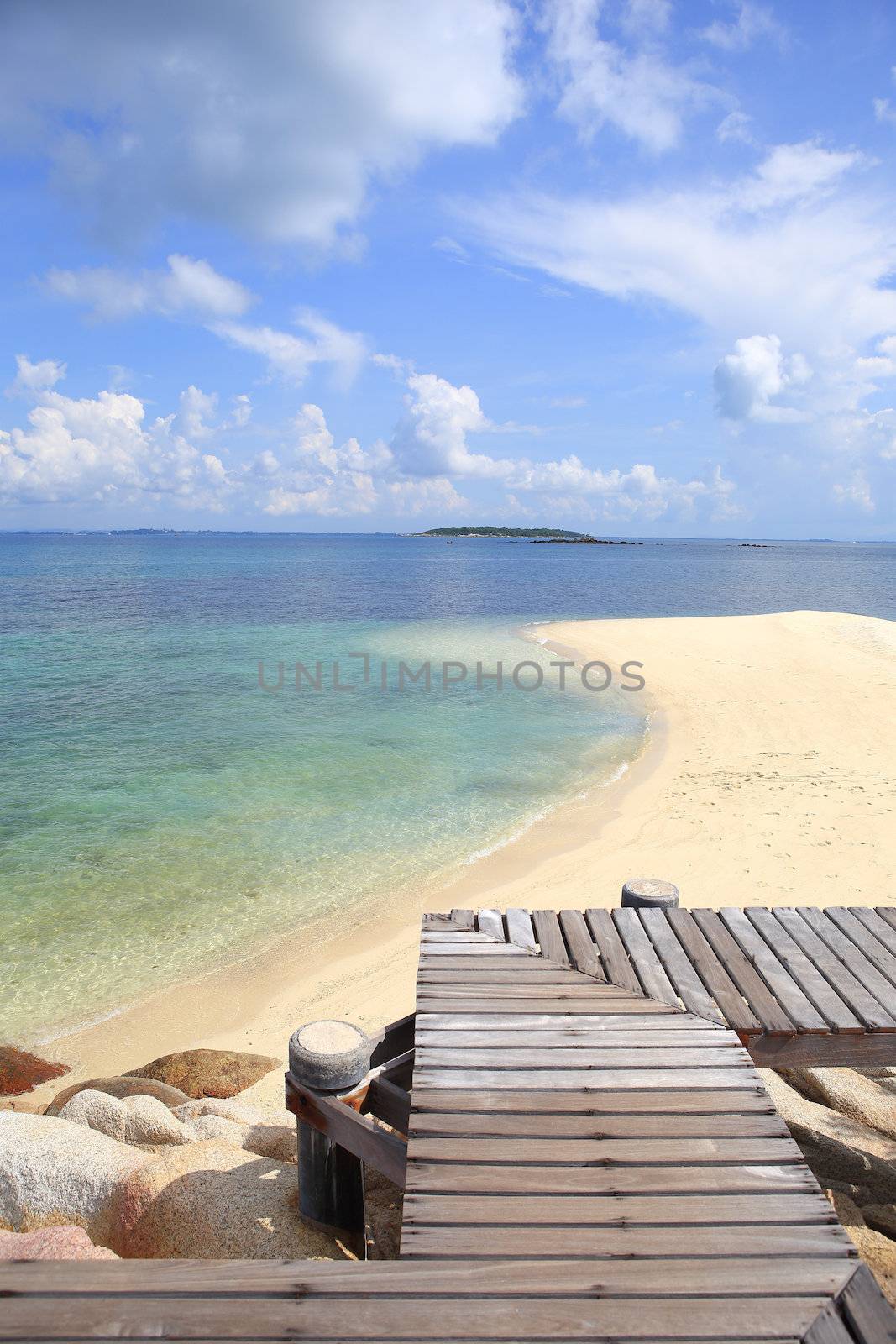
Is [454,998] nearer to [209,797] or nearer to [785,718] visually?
[209,797]

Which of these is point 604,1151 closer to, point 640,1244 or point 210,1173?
point 640,1244

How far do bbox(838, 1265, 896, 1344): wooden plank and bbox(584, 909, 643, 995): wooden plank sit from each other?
→ 227cm

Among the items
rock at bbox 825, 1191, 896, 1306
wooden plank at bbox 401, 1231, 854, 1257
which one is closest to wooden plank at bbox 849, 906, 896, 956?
rock at bbox 825, 1191, 896, 1306

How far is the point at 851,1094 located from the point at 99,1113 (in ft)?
18.9

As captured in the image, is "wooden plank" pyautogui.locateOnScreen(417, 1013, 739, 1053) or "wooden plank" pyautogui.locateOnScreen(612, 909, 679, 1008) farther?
"wooden plank" pyautogui.locateOnScreen(612, 909, 679, 1008)

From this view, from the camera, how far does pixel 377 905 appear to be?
35.0 ft

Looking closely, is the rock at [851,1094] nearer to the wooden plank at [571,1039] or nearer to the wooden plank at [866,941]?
the wooden plank at [866,941]

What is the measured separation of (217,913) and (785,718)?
1598cm

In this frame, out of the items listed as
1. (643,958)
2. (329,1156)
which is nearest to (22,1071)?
(329,1156)

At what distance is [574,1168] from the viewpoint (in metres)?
3.59

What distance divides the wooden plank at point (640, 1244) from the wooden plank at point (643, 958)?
73.1 inches

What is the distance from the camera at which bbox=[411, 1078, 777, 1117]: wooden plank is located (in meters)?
4.00

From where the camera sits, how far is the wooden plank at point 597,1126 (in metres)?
3.83

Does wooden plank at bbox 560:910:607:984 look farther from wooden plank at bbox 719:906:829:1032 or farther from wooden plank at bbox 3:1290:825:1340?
wooden plank at bbox 3:1290:825:1340
